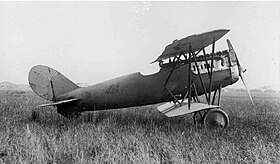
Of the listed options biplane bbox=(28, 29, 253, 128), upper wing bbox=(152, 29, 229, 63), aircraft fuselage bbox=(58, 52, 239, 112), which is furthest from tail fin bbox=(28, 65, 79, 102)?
upper wing bbox=(152, 29, 229, 63)

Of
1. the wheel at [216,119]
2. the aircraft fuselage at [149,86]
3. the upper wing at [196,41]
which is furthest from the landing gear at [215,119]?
the upper wing at [196,41]

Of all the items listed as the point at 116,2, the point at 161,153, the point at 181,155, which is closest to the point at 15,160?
the point at 161,153

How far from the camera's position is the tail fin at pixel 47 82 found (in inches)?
312

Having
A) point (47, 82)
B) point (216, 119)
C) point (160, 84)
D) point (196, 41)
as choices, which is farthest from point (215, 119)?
point (47, 82)

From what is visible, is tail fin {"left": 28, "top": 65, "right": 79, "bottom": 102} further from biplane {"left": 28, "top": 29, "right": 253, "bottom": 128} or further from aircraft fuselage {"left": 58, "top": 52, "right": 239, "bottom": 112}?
aircraft fuselage {"left": 58, "top": 52, "right": 239, "bottom": 112}

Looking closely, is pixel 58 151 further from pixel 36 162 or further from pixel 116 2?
pixel 116 2

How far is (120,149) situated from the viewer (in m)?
4.34

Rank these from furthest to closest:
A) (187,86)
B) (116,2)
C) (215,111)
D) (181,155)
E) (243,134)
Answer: (187,86), (116,2), (215,111), (243,134), (181,155)

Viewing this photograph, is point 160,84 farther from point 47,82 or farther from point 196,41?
point 47,82

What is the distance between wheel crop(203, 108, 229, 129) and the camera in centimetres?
643

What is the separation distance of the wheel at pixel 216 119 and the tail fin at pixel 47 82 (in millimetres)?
4562

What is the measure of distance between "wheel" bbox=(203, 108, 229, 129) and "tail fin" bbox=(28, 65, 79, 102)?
4.56m

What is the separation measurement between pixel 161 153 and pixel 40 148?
6.72ft

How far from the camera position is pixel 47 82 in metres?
8.04
